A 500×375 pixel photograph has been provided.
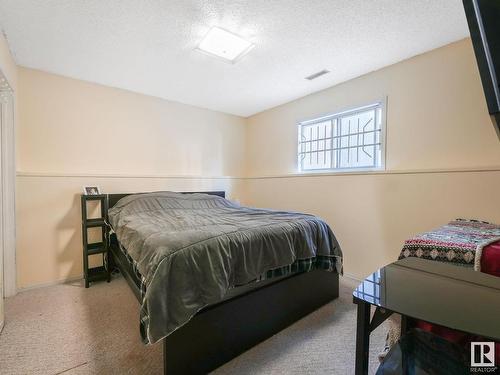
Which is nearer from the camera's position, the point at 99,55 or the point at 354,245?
the point at 99,55

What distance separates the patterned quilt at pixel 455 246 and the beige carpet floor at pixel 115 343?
2.45 ft

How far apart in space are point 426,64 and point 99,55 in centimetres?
299

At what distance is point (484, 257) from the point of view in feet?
3.54

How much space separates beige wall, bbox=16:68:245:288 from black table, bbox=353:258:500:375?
9.58ft

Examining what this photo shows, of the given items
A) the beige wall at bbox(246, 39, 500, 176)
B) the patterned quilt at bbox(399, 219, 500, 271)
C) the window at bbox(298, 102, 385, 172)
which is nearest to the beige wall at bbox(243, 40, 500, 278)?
the beige wall at bbox(246, 39, 500, 176)

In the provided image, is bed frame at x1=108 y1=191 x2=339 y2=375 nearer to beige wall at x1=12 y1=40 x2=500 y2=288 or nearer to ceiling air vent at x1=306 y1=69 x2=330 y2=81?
beige wall at x1=12 y1=40 x2=500 y2=288

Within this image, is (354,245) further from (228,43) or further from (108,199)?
(108,199)

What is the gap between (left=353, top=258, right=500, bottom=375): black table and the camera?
0.65m

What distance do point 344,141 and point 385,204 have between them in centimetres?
91

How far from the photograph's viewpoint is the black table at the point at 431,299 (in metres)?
0.65

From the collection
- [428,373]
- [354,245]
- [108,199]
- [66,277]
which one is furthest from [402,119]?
[66,277]

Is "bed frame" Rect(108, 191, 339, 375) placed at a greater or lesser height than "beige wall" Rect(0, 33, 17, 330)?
lesser

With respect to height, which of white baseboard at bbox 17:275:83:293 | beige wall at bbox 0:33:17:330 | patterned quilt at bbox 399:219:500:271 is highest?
beige wall at bbox 0:33:17:330

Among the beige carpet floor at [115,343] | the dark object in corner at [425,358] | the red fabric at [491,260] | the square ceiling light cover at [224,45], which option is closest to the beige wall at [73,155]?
the beige carpet floor at [115,343]
